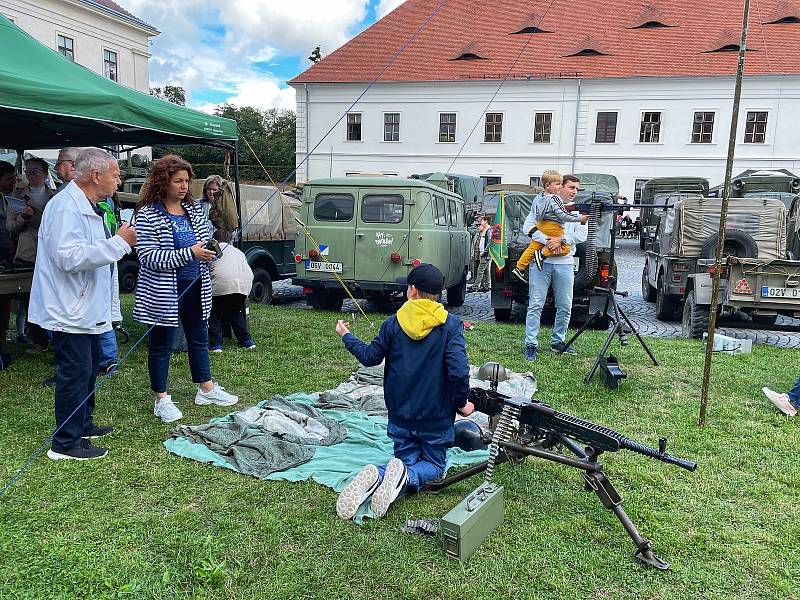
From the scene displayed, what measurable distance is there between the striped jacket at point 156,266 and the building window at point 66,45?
3201 cm

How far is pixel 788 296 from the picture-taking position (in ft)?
25.9

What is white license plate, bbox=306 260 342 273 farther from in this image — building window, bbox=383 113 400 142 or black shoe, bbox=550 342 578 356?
building window, bbox=383 113 400 142

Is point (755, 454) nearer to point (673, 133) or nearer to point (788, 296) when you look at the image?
point (788, 296)

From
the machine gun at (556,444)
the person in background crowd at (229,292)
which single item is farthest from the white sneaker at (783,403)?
the person in background crowd at (229,292)

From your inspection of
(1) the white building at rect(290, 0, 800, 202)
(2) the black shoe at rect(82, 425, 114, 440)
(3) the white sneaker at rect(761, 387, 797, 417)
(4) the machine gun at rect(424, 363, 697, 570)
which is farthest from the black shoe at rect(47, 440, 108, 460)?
(1) the white building at rect(290, 0, 800, 202)

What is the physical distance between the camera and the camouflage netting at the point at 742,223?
8922 millimetres

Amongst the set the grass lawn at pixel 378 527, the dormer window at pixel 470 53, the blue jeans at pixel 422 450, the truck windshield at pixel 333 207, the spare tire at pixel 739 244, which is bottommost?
the grass lawn at pixel 378 527

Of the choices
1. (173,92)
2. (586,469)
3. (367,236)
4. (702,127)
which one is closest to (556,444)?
(586,469)

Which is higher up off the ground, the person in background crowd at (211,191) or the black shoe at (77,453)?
the person in background crowd at (211,191)

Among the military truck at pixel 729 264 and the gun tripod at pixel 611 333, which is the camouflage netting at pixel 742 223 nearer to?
the military truck at pixel 729 264

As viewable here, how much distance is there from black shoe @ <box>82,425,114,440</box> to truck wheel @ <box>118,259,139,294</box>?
21.3 ft

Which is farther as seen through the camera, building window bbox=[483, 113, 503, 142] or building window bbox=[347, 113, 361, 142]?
building window bbox=[347, 113, 361, 142]

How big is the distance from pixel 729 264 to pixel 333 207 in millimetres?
5827

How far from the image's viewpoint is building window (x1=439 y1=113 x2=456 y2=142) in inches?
1335
